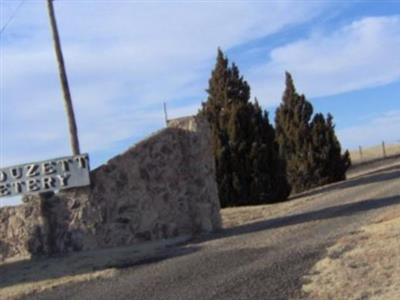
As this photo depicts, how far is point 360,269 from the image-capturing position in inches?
412

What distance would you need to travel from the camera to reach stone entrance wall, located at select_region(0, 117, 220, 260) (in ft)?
59.1

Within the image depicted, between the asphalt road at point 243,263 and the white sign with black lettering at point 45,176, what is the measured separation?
3.44 metres

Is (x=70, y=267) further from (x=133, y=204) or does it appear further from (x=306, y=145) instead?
(x=306, y=145)

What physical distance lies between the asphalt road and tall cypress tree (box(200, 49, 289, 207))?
8064 mm

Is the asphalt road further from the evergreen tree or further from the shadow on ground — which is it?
the evergreen tree

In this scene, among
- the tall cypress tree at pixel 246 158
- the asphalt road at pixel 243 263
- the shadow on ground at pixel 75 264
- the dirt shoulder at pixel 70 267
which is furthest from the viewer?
the tall cypress tree at pixel 246 158

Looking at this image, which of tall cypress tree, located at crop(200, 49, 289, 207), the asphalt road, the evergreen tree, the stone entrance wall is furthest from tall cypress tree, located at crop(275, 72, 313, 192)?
the stone entrance wall

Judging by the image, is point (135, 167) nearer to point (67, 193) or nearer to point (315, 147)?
point (67, 193)

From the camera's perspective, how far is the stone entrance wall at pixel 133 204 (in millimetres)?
18016

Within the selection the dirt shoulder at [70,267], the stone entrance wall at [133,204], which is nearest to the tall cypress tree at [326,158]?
the stone entrance wall at [133,204]

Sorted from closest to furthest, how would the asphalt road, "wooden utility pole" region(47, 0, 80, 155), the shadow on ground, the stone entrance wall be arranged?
the asphalt road → the shadow on ground → the stone entrance wall → "wooden utility pole" region(47, 0, 80, 155)

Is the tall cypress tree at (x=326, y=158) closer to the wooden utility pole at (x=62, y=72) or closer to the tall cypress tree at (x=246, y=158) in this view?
the tall cypress tree at (x=246, y=158)

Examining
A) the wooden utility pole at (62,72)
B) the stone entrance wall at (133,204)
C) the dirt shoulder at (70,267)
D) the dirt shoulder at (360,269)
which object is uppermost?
the wooden utility pole at (62,72)

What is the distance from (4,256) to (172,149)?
4739mm
